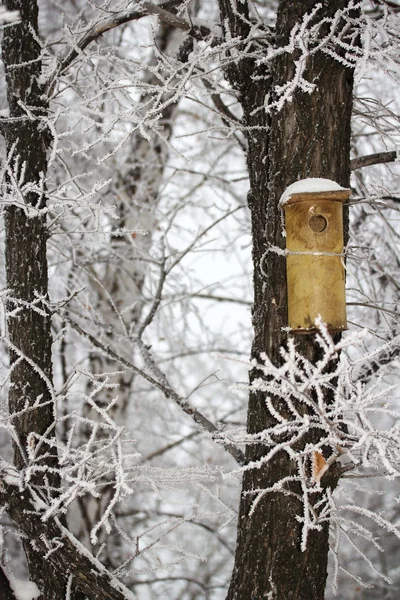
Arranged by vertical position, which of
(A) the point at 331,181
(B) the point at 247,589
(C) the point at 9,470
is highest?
(A) the point at 331,181

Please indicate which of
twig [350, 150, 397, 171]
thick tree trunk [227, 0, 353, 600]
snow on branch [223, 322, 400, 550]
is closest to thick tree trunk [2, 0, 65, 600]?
thick tree trunk [227, 0, 353, 600]

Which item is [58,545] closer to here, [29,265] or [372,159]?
[29,265]

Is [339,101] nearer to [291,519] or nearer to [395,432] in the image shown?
[395,432]

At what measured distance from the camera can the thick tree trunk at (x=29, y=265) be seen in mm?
2281

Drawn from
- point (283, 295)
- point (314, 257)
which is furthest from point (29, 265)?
point (314, 257)

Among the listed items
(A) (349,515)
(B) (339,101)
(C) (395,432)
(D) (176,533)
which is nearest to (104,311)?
(B) (339,101)

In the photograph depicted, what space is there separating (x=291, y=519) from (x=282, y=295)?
76 cm

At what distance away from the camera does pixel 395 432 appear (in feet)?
5.16

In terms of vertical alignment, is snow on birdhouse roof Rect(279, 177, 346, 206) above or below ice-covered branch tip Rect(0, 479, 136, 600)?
above

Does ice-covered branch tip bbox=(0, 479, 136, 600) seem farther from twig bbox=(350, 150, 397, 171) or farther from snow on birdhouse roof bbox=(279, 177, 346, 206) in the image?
twig bbox=(350, 150, 397, 171)

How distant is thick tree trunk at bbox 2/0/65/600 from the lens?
7.48 feet

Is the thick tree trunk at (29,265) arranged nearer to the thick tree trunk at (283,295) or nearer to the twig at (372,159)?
the thick tree trunk at (283,295)

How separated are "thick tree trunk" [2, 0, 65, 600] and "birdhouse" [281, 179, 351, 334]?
958 millimetres

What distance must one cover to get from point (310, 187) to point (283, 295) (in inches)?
15.5
